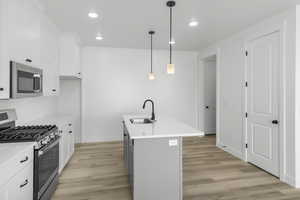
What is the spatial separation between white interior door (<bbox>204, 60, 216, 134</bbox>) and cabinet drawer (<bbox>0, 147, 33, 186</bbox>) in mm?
4932

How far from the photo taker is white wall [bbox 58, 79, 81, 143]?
4.58 m

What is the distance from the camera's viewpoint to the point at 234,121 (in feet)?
12.5

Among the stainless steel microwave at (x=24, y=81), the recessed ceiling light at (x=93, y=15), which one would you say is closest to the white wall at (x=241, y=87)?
the recessed ceiling light at (x=93, y=15)

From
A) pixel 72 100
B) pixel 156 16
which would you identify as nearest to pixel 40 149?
pixel 156 16

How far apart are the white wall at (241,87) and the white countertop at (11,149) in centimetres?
347

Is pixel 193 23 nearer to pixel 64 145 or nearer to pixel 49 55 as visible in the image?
pixel 49 55

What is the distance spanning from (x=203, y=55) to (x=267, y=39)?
2.18 m

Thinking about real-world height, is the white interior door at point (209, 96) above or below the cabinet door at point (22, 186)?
above

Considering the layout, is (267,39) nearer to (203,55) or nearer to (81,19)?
(203,55)

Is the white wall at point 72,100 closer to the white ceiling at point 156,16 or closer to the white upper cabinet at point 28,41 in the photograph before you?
the white upper cabinet at point 28,41

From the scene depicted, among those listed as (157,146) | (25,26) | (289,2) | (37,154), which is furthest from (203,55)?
(37,154)

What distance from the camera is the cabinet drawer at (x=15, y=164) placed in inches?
49.6

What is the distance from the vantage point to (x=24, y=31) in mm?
2074

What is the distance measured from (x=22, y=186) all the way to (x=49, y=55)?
222 centimetres
